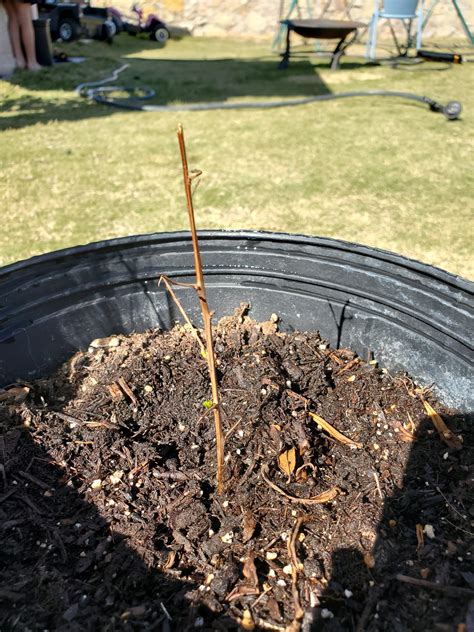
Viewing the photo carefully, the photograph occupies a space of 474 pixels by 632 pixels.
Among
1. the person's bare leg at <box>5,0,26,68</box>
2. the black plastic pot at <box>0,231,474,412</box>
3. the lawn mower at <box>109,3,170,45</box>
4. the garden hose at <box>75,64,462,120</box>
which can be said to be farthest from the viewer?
the lawn mower at <box>109,3,170,45</box>

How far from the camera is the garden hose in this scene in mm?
6082

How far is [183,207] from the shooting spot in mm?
3982

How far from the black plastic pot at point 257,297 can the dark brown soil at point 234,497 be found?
0.29ft

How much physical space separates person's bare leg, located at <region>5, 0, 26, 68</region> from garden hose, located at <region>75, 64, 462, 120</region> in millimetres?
1529

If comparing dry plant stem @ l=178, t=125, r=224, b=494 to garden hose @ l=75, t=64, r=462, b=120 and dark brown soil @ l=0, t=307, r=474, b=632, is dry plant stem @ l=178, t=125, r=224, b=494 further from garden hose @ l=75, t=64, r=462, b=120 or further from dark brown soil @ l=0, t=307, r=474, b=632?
garden hose @ l=75, t=64, r=462, b=120

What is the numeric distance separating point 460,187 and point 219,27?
10.5m

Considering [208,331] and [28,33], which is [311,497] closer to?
[208,331]

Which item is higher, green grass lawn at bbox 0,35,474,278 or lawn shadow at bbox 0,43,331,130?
lawn shadow at bbox 0,43,331,130

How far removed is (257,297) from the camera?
202 centimetres

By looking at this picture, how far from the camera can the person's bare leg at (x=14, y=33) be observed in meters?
7.67

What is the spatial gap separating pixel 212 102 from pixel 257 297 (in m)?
5.40

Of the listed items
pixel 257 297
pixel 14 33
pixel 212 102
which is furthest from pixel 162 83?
pixel 257 297

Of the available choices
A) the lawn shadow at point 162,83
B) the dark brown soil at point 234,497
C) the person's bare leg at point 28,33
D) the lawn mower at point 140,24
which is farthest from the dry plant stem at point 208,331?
the lawn mower at point 140,24

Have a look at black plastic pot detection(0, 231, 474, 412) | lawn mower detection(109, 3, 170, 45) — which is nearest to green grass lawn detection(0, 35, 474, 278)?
black plastic pot detection(0, 231, 474, 412)
